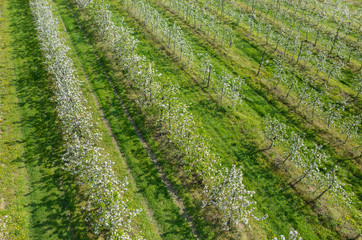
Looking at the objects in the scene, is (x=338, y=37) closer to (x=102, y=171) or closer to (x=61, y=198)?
(x=102, y=171)

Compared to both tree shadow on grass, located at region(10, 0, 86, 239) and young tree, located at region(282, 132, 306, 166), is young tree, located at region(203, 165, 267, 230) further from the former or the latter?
tree shadow on grass, located at region(10, 0, 86, 239)

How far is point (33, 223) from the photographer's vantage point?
69.3ft

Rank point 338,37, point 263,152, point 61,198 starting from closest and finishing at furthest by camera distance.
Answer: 1. point 61,198
2. point 263,152
3. point 338,37

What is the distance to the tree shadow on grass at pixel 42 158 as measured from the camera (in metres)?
21.1

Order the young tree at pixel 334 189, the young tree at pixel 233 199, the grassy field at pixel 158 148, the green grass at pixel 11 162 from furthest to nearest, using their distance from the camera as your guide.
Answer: the young tree at pixel 334 189 → the grassy field at pixel 158 148 → the green grass at pixel 11 162 → the young tree at pixel 233 199

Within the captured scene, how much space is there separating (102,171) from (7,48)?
39367 mm

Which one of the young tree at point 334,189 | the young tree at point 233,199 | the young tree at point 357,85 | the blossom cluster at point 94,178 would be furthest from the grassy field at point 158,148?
the young tree at point 233,199

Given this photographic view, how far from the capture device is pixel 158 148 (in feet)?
93.0

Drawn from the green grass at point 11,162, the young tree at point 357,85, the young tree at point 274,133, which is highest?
the young tree at point 357,85

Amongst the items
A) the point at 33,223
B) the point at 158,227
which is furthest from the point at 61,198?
the point at 158,227

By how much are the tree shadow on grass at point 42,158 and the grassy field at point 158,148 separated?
0.11 metres

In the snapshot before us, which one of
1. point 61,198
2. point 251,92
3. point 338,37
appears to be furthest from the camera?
point 338,37

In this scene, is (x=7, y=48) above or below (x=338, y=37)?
below

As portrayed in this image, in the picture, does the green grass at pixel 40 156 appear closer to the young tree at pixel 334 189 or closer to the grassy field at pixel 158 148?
the grassy field at pixel 158 148
